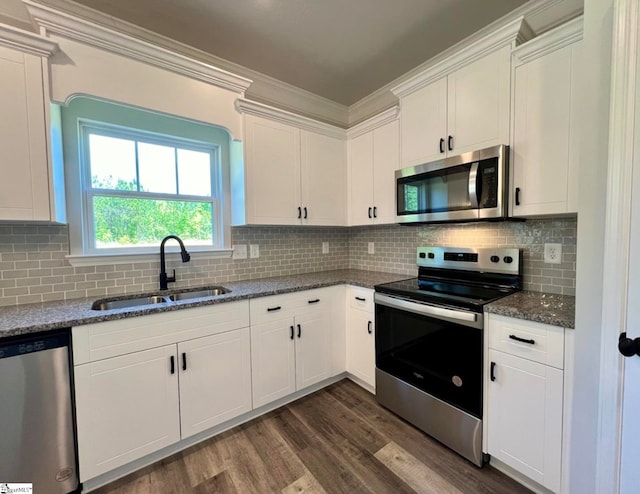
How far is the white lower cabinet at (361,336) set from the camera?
2188 mm

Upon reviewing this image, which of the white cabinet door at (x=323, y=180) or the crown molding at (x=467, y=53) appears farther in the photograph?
the white cabinet door at (x=323, y=180)

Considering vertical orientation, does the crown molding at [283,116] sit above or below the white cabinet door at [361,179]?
above

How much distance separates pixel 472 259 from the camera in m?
2.00

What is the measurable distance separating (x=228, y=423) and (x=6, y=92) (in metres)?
2.24

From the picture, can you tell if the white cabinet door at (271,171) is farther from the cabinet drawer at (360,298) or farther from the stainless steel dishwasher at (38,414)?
the stainless steel dishwasher at (38,414)

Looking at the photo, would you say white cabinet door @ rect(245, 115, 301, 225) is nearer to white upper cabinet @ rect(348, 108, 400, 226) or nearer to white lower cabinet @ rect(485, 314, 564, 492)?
white upper cabinet @ rect(348, 108, 400, 226)

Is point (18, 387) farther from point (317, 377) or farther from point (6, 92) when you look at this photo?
point (317, 377)

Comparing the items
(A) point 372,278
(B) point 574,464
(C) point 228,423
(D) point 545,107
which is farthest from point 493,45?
(C) point 228,423

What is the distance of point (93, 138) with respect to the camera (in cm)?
188

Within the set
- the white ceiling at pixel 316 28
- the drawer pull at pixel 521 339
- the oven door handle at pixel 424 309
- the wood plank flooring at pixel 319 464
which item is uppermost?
the white ceiling at pixel 316 28

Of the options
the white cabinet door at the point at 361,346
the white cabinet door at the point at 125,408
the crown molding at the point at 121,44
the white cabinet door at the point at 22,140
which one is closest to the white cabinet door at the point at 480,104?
the white cabinet door at the point at 361,346

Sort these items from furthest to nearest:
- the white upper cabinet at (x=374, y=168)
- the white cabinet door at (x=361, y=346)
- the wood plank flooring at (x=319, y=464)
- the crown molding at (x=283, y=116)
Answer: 1. the white upper cabinet at (x=374, y=168)
2. the white cabinet door at (x=361, y=346)
3. the crown molding at (x=283, y=116)
4. the wood plank flooring at (x=319, y=464)

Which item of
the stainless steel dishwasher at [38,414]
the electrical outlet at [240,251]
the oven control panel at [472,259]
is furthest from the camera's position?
the electrical outlet at [240,251]

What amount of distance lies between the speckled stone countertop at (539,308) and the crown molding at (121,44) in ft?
7.41
